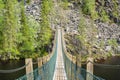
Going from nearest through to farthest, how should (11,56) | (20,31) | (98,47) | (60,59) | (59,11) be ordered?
1. (60,59)
2. (11,56)
3. (20,31)
4. (98,47)
5. (59,11)

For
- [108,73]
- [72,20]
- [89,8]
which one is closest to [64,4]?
[89,8]

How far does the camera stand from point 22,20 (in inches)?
2697

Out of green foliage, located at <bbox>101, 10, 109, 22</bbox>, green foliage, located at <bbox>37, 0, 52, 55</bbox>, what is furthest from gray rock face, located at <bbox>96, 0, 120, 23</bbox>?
green foliage, located at <bbox>37, 0, 52, 55</bbox>

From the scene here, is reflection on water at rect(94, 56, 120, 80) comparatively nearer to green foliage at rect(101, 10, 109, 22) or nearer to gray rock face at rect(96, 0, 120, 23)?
green foliage at rect(101, 10, 109, 22)

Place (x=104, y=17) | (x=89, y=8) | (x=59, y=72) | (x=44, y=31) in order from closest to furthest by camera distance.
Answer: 1. (x=59, y=72)
2. (x=44, y=31)
3. (x=104, y=17)
4. (x=89, y=8)

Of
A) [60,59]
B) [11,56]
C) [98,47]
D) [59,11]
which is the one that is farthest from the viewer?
[59,11]

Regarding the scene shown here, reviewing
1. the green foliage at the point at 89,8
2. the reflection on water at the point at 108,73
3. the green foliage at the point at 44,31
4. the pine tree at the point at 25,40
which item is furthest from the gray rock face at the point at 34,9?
the reflection on water at the point at 108,73

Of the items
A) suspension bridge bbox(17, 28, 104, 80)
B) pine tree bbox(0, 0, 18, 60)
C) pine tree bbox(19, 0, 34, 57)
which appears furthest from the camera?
pine tree bbox(19, 0, 34, 57)

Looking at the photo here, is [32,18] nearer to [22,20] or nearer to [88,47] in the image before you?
[22,20]

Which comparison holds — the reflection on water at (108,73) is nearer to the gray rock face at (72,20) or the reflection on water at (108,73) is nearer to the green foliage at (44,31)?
the green foliage at (44,31)

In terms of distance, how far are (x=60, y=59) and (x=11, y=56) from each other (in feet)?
139

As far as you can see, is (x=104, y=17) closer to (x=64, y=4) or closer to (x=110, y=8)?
(x=110, y=8)

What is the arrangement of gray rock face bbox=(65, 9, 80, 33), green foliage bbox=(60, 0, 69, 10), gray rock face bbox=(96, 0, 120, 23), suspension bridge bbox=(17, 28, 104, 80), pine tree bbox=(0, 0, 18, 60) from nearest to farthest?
suspension bridge bbox=(17, 28, 104, 80) < pine tree bbox=(0, 0, 18, 60) < gray rock face bbox=(65, 9, 80, 33) < green foliage bbox=(60, 0, 69, 10) < gray rock face bbox=(96, 0, 120, 23)

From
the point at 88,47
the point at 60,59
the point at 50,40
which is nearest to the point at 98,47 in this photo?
the point at 88,47
